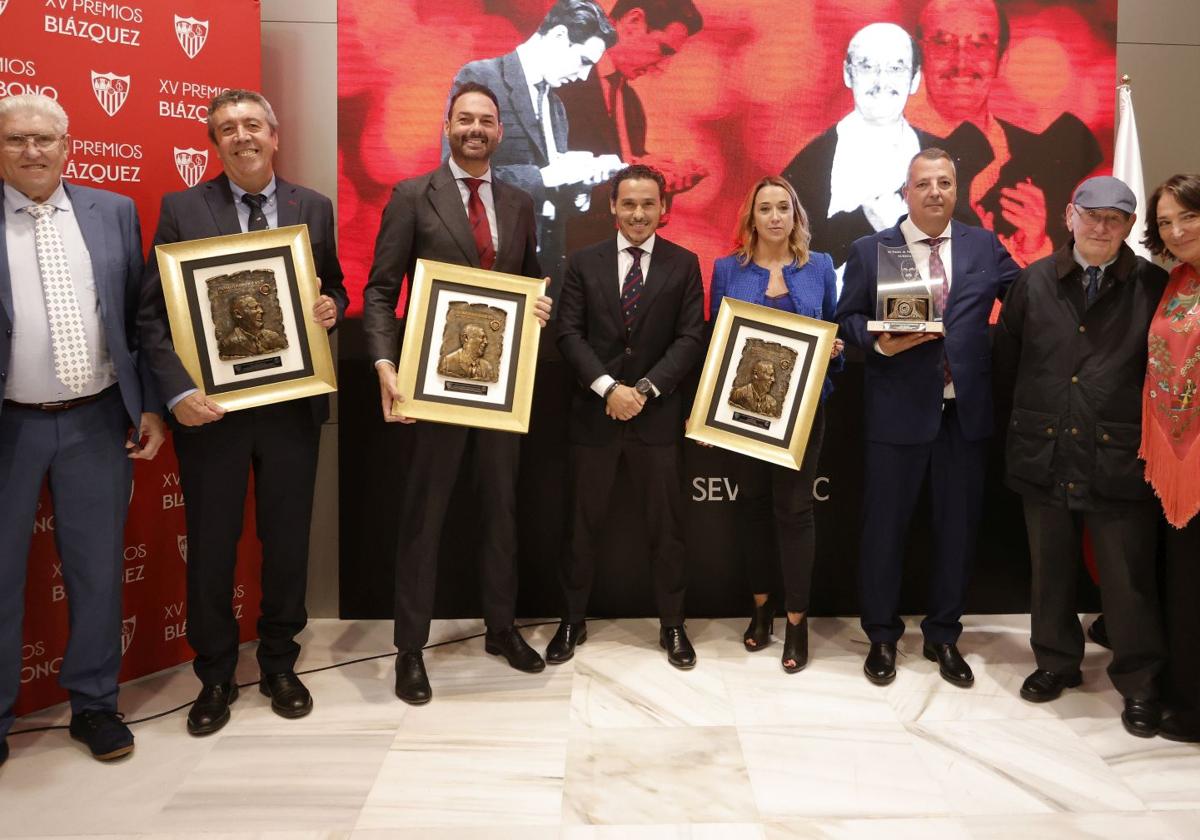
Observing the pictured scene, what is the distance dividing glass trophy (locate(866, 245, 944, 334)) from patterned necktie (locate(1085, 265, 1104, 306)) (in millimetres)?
502

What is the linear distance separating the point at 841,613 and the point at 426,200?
2733 mm

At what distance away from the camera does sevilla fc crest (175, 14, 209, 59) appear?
3.39m

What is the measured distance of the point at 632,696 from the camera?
3.27m

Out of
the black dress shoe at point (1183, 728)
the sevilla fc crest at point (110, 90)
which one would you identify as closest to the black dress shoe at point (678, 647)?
the black dress shoe at point (1183, 728)

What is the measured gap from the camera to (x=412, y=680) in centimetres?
324

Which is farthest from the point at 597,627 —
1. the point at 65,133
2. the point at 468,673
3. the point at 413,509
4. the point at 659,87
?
the point at 65,133

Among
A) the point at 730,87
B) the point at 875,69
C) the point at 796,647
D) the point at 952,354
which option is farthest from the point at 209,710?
the point at 875,69

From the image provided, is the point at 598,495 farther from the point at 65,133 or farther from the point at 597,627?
the point at 65,133

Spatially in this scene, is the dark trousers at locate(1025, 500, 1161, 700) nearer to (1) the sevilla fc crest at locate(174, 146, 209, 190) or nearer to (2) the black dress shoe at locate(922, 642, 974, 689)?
(2) the black dress shoe at locate(922, 642, 974, 689)

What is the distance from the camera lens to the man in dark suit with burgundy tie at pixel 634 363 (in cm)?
338

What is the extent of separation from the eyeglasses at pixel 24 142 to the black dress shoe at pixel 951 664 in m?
3.74

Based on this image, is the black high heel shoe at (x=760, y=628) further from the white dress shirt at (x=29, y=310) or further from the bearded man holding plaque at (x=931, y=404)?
the white dress shirt at (x=29, y=310)

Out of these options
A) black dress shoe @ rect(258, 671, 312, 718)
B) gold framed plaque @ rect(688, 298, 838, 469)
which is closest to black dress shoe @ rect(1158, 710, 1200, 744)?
gold framed plaque @ rect(688, 298, 838, 469)

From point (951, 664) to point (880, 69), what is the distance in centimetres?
269
